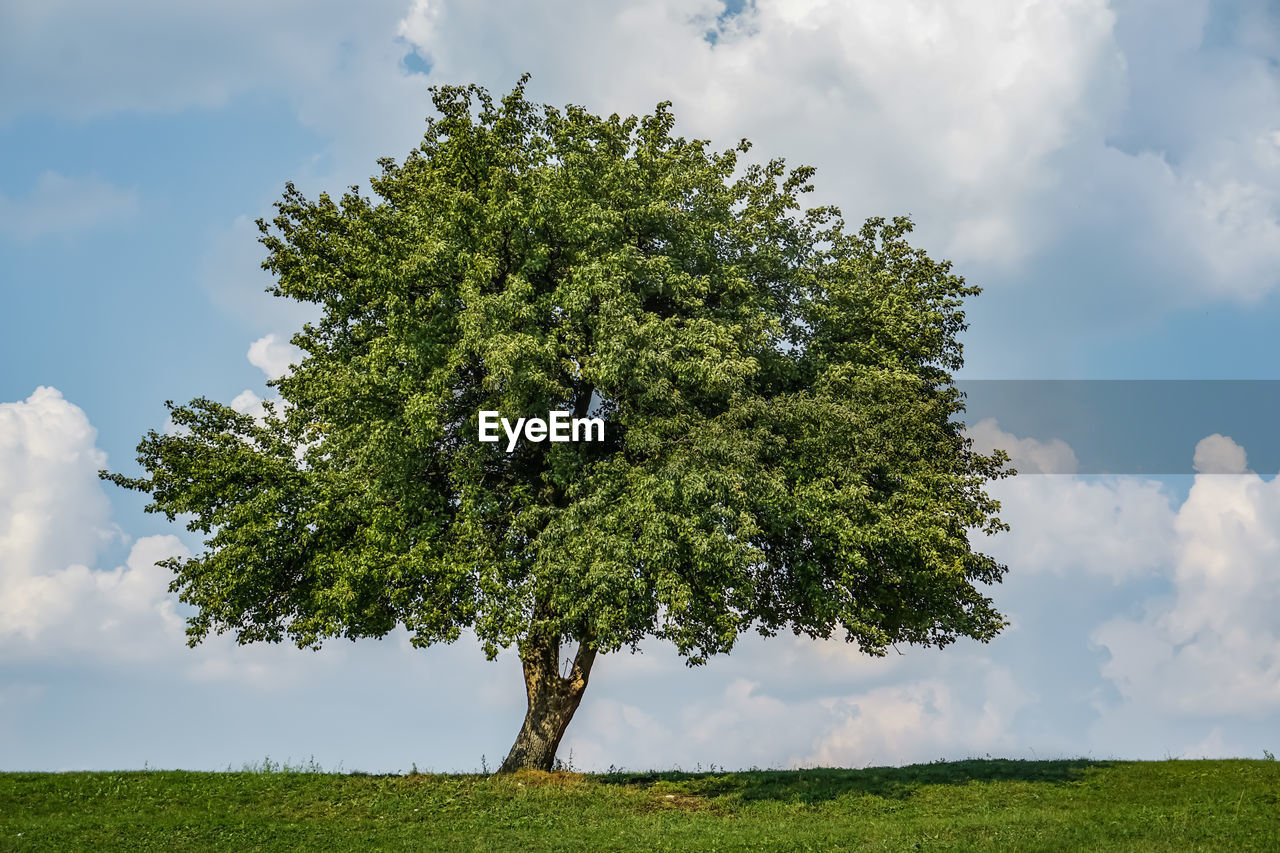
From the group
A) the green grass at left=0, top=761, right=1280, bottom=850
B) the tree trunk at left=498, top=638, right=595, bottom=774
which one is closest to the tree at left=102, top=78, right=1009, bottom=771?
the tree trunk at left=498, top=638, right=595, bottom=774

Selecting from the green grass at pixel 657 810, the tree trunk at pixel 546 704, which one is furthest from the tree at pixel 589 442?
the green grass at pixel 657 810

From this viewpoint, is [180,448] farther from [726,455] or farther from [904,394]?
[904,394]

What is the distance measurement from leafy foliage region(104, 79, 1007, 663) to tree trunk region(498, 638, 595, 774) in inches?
50.2

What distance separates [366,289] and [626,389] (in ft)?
28.2

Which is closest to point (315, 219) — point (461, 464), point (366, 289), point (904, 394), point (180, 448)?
point (366, 289)

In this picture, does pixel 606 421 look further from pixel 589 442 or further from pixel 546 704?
pixel 546 704

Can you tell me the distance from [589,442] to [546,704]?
727cm

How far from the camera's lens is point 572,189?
28.1 metres

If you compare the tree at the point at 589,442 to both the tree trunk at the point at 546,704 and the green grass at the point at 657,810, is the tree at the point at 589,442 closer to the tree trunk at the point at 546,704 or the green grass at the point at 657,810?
the tree trunk at the point at 546,704

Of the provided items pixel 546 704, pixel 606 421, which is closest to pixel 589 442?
pixel 606 421

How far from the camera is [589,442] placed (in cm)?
2917

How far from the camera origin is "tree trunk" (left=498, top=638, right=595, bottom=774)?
28672 mm

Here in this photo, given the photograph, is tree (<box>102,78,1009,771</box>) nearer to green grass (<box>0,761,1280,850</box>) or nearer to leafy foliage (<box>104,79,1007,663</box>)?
leafy foliage (<box>104,79,1007,663</box>)

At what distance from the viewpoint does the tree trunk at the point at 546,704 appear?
2867 centimetres
